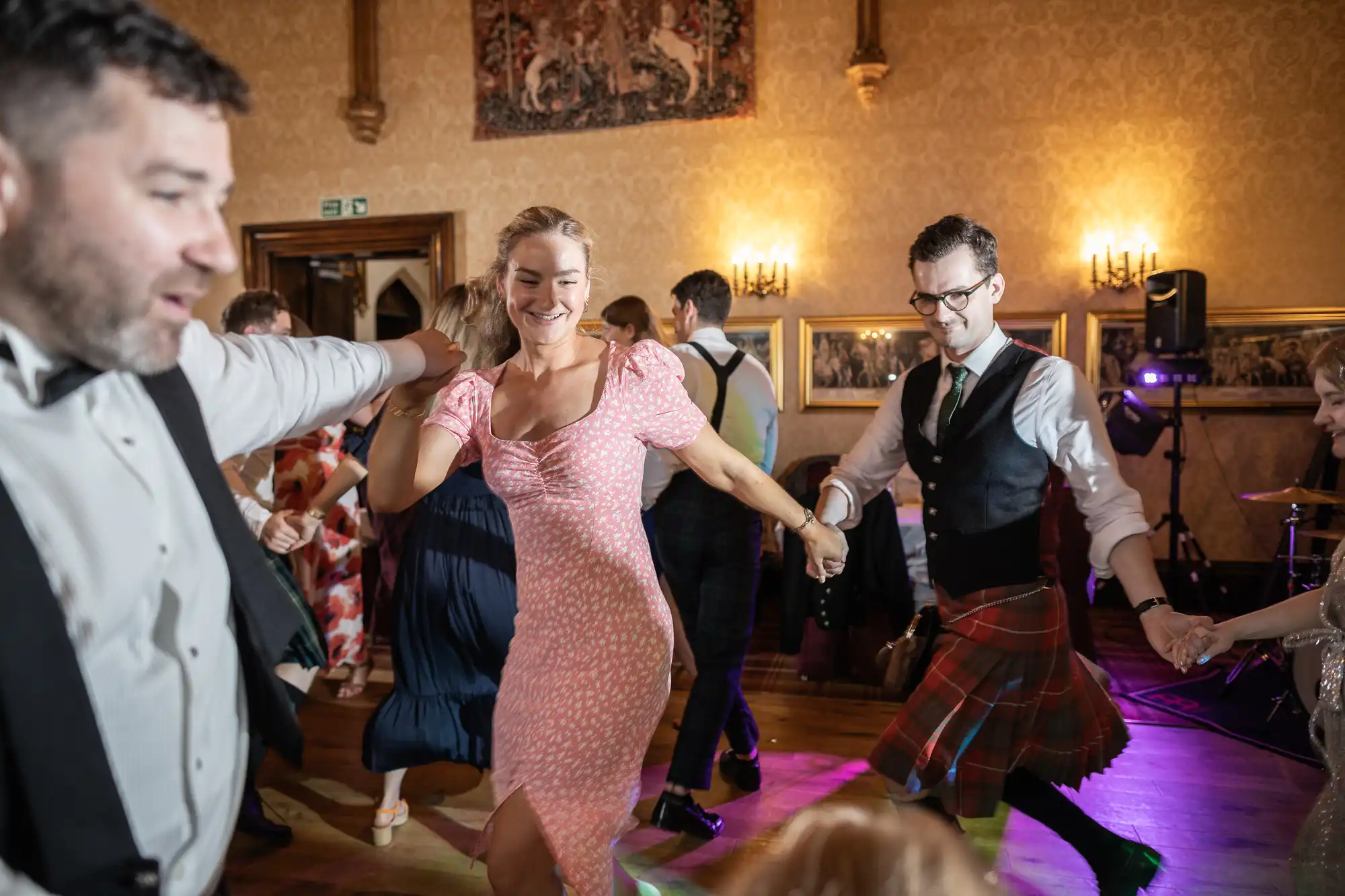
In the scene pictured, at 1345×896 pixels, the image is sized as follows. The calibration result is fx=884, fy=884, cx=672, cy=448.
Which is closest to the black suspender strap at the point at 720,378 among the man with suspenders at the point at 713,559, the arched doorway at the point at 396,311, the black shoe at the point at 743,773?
the man with suspenders at the point at 713,559

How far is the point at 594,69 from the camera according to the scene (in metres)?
6.66

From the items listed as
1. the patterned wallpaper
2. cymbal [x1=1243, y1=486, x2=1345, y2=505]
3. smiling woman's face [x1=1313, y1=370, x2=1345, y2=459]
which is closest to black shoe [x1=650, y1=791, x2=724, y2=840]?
smiling woman's face [x1=1313, y1=370, x2=1345, y2=459]

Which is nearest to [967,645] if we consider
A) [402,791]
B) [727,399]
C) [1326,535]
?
[727,399]

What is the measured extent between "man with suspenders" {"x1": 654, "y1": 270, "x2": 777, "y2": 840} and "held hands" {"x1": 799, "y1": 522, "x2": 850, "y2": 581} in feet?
2.88

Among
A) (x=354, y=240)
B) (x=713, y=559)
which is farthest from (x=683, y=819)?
(x=354, y=240)

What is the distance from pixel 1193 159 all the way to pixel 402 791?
5.97 meters

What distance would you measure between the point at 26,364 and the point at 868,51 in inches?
240

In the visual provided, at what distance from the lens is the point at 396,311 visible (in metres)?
9.94

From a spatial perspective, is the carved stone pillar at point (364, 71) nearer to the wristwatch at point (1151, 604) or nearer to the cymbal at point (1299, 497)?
the cymbal at point (1299, 497)

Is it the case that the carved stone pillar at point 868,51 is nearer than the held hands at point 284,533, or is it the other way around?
the held hands at point 284,533

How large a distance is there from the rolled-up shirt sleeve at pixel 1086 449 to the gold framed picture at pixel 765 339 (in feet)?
14.2

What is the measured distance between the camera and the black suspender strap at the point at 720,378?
322cm

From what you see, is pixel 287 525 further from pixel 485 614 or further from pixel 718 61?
pixel 718 61

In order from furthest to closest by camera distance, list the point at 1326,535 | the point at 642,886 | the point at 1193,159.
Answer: the point at 1193,159 → the point at 1326,535 → the point at 642,886
